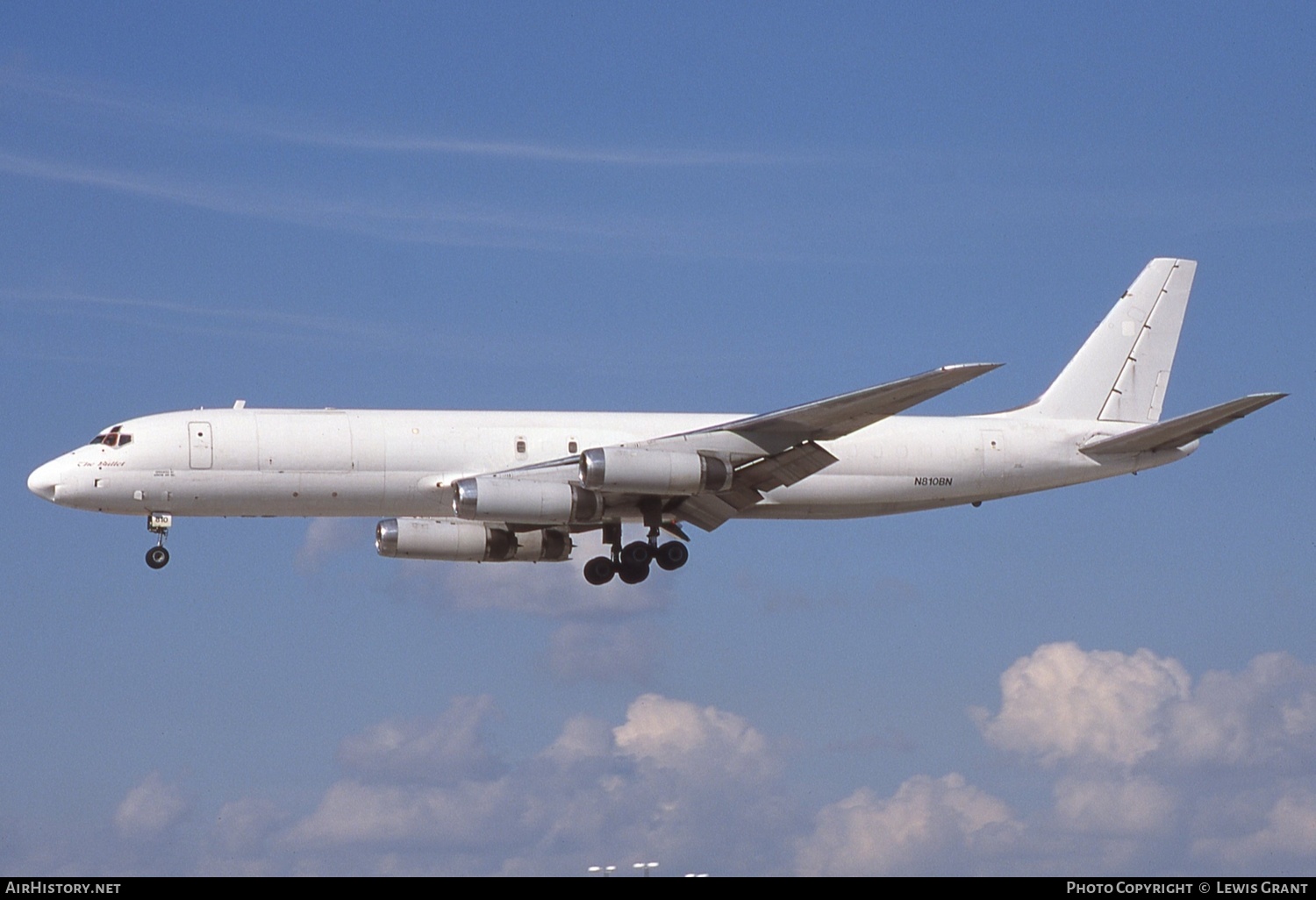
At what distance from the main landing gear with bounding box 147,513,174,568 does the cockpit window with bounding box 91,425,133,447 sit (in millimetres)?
1789

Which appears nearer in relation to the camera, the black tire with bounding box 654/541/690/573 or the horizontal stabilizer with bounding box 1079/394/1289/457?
the horizontal stabilizer with bounding box 1079/394/1289/457

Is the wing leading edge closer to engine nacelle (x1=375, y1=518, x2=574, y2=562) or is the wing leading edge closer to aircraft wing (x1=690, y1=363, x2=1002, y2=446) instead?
aircraft wing (x1=690, y1=363, x2=1002, y2=446)

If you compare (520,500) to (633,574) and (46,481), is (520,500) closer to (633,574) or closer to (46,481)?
(633,574)

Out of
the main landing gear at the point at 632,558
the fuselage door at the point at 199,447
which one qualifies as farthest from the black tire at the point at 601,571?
the fuselage door at the point at 199,447

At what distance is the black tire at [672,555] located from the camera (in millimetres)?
49281

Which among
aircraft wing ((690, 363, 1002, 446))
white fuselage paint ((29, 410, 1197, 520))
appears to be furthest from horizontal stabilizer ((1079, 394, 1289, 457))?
aircraft wing ((690, 363, 1002, 446))

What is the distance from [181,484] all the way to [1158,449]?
2441 centimetres

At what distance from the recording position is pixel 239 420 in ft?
154

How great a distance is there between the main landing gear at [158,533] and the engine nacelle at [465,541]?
536 centimetres

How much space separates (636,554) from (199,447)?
10.9 meters

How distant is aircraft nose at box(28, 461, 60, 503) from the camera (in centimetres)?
4712
